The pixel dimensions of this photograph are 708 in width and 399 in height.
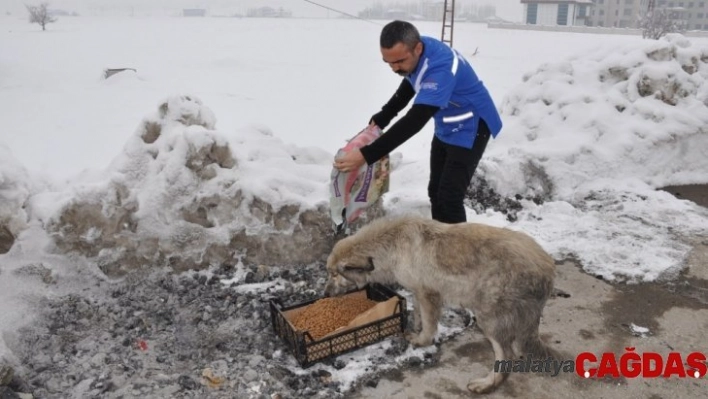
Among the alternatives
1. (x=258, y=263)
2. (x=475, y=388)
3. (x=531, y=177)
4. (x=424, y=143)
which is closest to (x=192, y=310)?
(x=258, y=263)

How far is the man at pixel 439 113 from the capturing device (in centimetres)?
402

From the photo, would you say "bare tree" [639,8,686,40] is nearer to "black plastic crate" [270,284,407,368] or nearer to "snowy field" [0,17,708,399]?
"snowy field" [0,17,708,399]

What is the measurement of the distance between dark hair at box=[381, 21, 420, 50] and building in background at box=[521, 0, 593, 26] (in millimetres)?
94398

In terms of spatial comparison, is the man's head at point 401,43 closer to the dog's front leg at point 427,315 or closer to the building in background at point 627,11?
the dog's front leg at point 427,315

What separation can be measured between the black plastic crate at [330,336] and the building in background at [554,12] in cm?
9505

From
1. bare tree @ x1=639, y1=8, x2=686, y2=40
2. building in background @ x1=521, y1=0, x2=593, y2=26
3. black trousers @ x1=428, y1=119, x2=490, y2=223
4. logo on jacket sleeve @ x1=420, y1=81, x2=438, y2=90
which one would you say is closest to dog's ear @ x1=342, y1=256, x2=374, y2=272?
black trousers @ x1=428, y1=119, x2=490, y2=223

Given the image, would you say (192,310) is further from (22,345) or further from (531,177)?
(531,177)

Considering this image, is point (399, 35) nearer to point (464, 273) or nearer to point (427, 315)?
point (464, 273)

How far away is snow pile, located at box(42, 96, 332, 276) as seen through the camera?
17.6ft

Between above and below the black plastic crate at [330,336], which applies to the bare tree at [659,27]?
above

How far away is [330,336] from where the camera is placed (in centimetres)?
408

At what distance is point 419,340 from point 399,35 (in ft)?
8.73

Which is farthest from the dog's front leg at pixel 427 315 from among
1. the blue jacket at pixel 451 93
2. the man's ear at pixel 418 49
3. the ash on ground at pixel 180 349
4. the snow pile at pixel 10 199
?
the snow pile at pixel 10 199

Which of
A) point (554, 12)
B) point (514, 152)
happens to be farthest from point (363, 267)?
point (554, 12)
